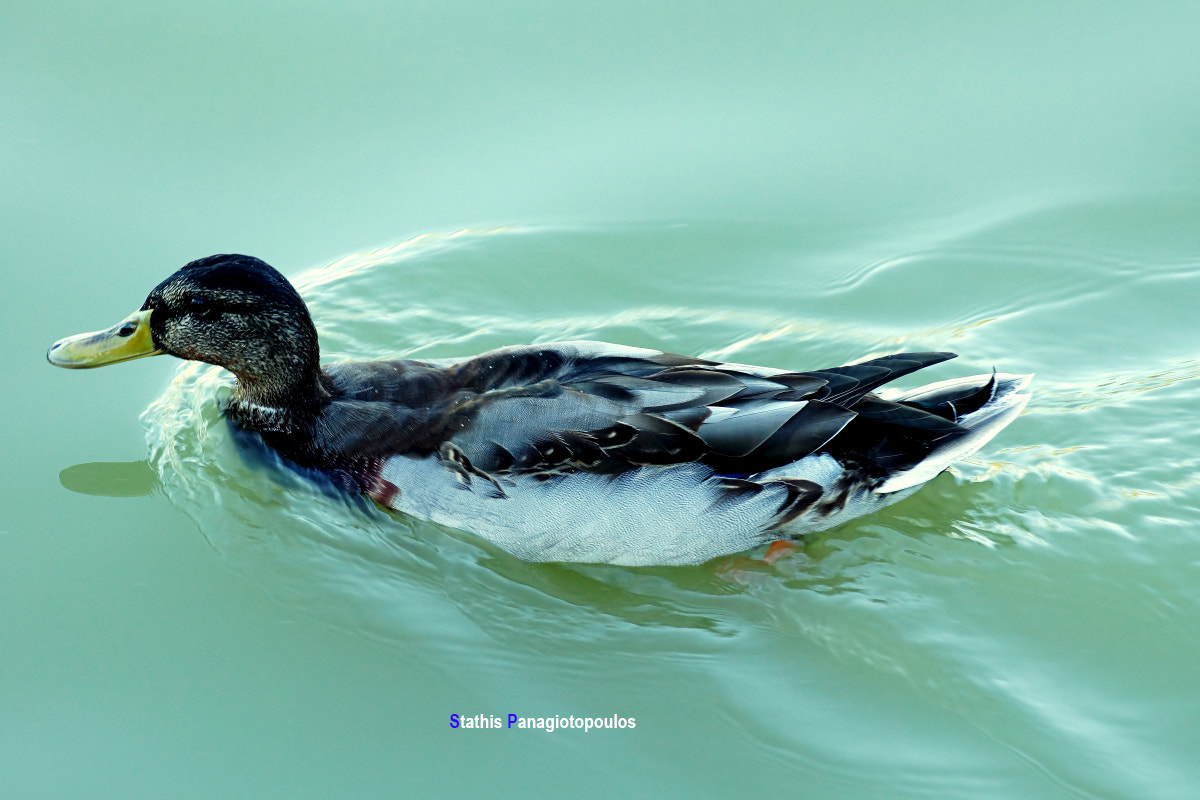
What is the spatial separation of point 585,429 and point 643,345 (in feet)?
6.08

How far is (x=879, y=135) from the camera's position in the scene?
8203 millimetres

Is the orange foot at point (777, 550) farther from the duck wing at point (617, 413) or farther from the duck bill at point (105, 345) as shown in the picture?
the duck bill at point (105, 345)

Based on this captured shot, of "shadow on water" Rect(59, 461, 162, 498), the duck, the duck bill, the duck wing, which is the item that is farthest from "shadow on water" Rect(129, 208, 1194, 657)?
the duck bill

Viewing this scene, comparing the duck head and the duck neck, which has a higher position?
the duck head

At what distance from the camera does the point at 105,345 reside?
5.93 m

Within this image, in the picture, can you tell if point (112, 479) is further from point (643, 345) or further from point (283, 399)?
point (643, 345)

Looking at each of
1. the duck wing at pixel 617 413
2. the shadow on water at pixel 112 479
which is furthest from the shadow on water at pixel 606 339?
the duck wing at pixel 617 413

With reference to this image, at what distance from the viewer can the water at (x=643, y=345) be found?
182 inches

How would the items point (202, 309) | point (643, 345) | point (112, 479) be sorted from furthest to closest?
1. point (643, 345)
2. point (112, 479)
3. point (202, 309)

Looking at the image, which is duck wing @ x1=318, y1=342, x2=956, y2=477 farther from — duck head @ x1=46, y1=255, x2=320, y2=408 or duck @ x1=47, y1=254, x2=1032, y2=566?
duck head @ x1=46, y1=255, x2=320, y2=408

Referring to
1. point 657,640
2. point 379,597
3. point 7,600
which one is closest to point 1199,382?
point 657,640

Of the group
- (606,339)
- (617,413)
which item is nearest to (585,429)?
(617,413)

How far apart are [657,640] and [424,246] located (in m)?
3.54

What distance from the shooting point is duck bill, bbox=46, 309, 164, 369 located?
19.4ft
